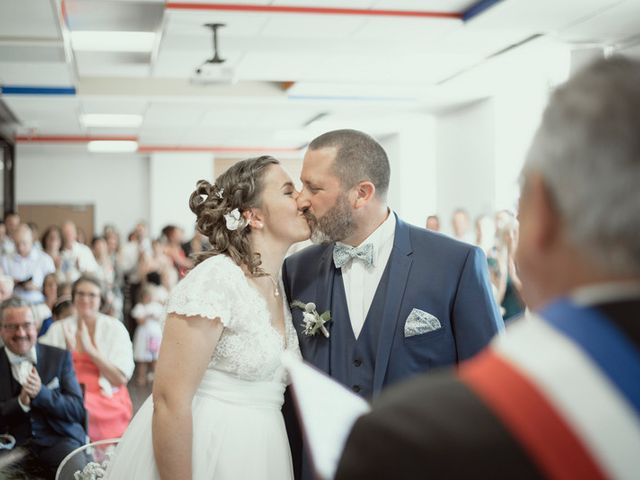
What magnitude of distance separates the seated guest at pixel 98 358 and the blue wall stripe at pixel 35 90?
6.56m

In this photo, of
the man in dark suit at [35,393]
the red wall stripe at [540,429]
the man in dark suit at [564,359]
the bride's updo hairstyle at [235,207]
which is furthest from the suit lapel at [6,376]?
the red wall stripe at [540,429]

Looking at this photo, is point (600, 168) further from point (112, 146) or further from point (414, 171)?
point (112, 146)

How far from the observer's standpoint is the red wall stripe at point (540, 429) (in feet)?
2.10

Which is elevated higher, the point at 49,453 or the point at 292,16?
the point at 292,16

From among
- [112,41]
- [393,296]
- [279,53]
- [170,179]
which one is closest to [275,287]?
[393,296]

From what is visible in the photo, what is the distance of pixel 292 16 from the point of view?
743 centimetres

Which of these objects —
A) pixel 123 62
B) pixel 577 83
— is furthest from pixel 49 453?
pixel 123 62

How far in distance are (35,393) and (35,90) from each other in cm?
785

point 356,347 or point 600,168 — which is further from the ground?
point 600,168

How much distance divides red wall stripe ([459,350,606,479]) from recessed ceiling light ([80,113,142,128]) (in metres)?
14.1

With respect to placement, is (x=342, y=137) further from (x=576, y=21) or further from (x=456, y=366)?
(x=576, y=21)

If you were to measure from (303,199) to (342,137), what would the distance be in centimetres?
21

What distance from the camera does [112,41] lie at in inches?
366

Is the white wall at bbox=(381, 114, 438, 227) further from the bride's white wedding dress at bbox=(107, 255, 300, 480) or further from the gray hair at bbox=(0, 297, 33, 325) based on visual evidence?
the bride's white wedding dress at bbox=(107, 255, 300, 480)
